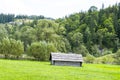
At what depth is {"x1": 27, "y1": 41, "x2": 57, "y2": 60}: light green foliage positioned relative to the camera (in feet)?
269

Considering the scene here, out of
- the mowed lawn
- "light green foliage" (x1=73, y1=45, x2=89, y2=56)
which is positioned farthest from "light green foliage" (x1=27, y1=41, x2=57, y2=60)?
the mowed lawn

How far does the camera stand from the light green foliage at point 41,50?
269ft

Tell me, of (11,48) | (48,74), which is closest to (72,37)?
(11,48)

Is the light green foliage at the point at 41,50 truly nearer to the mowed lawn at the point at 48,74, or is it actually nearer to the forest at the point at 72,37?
the forest at the point at 72,37

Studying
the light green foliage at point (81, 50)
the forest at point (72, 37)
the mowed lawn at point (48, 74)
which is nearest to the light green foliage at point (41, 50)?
the forest at point (72, 37)

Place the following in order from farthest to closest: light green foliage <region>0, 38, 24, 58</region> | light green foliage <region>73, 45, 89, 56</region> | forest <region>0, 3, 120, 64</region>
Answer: light green foliage <region>73, 45, 89, 56</region>
forest <region>0, 3, 120, 64</region>
light green foliage <region>0, 38, 24, 58</region>

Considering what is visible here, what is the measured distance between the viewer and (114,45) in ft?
431

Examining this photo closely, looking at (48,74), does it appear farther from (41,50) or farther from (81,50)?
(81,50)

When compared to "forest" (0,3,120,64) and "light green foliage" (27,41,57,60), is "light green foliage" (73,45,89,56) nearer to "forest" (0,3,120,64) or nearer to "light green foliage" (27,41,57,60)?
"forest" (0,3,120,64)

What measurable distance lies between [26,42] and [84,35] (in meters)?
44.2

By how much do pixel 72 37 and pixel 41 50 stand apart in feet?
158

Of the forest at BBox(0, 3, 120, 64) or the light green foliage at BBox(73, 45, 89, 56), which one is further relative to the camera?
the light green foliage at BBox(73, 45, 89, 56)

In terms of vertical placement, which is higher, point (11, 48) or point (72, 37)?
point (72, 37)

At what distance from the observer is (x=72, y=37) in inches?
5079
